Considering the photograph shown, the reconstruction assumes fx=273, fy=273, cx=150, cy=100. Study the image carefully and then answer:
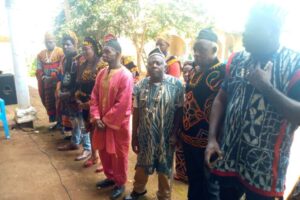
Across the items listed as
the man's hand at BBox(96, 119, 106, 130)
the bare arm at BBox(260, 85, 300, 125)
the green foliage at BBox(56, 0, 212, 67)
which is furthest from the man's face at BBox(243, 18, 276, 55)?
the green foliage at BBox(56, 0, 212, 67)

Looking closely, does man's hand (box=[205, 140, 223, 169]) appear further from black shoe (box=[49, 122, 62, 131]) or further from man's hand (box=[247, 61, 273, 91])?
black shoe (box=[49, 122, 62, 131])

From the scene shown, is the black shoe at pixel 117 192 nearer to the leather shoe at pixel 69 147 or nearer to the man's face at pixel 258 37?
the leather shoe at pixel 69 147

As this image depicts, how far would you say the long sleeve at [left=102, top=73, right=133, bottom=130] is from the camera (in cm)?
296

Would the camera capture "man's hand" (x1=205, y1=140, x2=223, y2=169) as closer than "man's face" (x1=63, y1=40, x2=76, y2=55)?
Yes

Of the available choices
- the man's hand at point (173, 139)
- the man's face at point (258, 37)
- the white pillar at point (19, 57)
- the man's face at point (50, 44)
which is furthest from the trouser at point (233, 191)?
the white pillar at point (19, 57)

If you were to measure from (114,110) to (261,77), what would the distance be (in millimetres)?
1883

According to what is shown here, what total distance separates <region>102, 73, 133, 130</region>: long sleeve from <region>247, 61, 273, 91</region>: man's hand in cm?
175

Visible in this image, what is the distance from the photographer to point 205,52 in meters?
2.36

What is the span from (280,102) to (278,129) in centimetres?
17

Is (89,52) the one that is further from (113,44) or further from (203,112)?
(203,112)

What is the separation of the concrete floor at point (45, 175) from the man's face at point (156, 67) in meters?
1.48

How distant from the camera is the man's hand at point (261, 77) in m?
1.34

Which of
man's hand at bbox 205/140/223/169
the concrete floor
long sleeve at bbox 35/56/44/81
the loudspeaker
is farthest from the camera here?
the loudspeaker

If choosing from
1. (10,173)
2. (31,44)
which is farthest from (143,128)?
(31,44)
